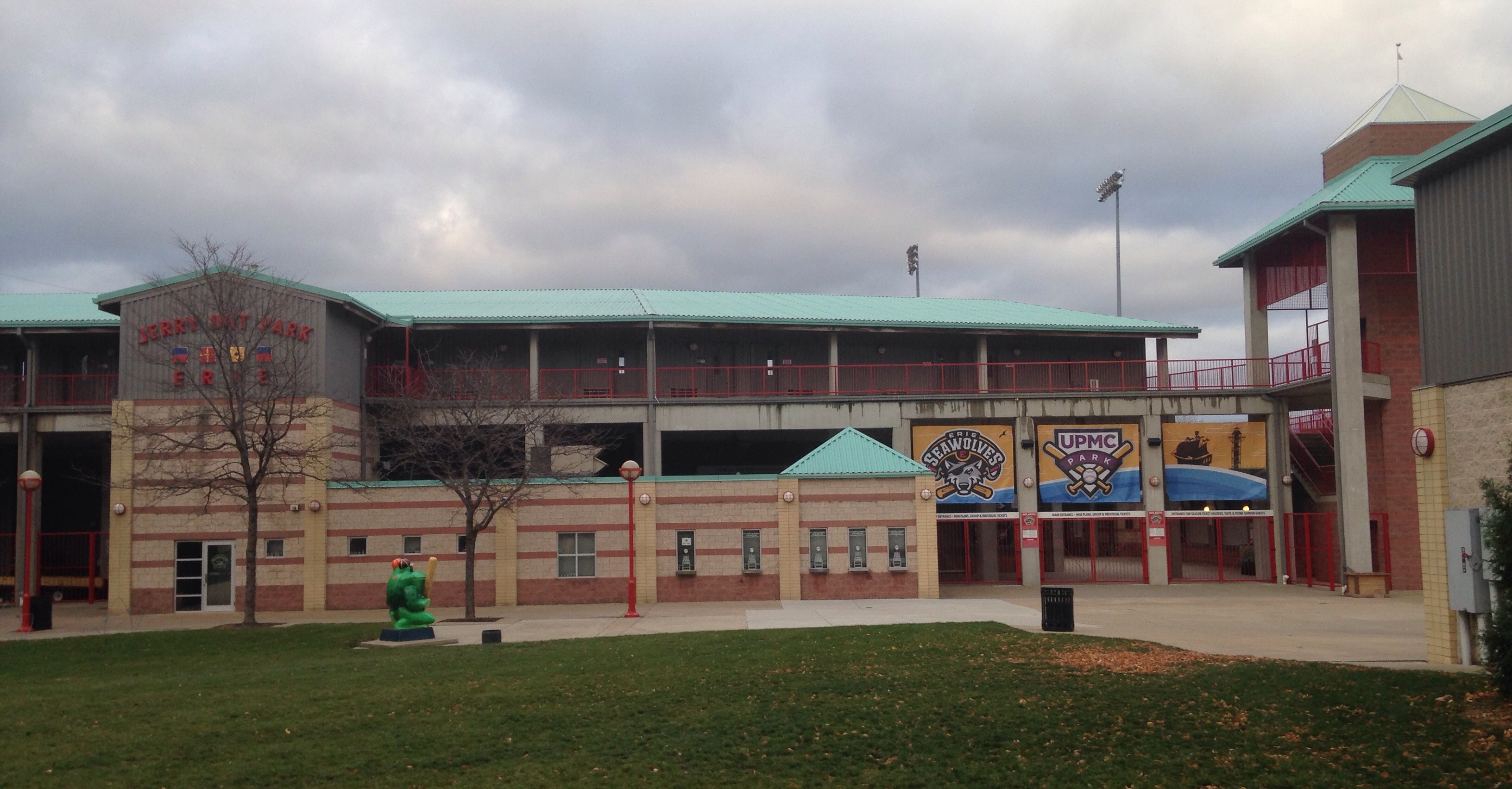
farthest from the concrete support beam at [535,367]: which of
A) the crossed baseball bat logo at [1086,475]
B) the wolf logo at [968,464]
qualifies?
the crossed baseball bat logo at [1086,475]

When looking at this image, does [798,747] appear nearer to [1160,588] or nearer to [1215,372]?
[1160,588]

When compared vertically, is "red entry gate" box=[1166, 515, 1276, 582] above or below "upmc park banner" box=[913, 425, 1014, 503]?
below

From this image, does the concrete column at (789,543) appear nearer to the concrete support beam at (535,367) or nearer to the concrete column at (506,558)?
the concrete column at (506,558)

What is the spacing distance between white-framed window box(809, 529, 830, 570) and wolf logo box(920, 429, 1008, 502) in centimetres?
723

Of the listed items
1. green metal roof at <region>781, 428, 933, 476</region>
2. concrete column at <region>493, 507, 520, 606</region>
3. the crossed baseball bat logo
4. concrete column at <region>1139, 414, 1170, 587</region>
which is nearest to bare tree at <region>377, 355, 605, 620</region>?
concrete column at <region>493, 507, 520, 606</region>

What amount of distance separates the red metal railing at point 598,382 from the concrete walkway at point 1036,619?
36.2ft

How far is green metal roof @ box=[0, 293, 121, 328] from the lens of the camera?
114 feet

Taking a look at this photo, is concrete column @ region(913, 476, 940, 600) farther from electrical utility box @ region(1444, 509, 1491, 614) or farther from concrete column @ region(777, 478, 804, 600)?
electrical utility box @ region(1444, 509, 1491, 614)

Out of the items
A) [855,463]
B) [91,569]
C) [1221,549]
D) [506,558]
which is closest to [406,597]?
[506,558]

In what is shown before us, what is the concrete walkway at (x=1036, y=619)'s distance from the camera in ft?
65.8

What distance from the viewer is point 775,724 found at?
12484 mm

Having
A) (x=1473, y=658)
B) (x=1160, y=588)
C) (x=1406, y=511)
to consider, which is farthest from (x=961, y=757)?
(x=1406, y=511)

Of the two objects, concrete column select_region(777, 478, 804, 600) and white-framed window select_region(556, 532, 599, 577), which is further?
white-framed window select_region(556, 532, 599, 577)

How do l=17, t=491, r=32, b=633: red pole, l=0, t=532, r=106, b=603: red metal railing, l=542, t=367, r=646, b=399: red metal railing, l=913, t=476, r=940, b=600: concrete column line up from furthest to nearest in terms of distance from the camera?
l=542, t=367, r=646, b=399: red metal railing → l=0, t=532, r=106, b=603: red metal railing → l=913, t=476, r=940, b=600: concrete column → l=17, t=491, r=32, b=633: red pole
